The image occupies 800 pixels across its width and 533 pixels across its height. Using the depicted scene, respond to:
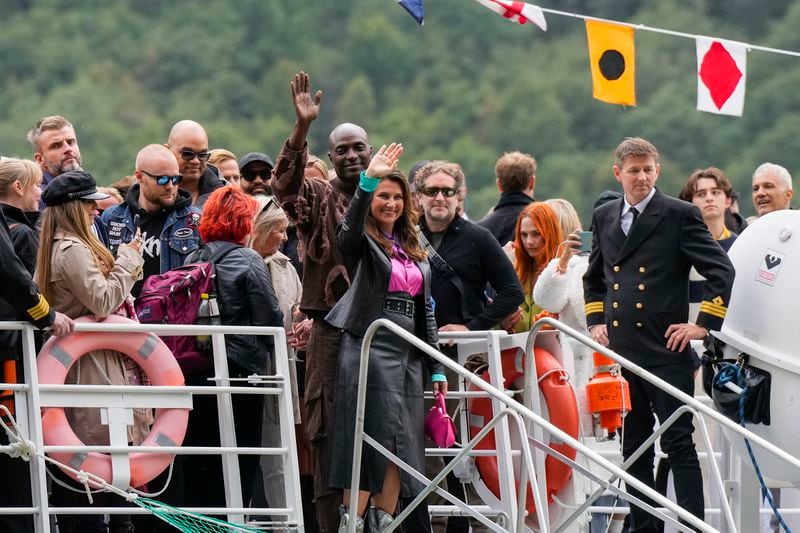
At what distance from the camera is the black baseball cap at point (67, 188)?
6.69 meters

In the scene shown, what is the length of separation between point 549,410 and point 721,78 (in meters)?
3.51

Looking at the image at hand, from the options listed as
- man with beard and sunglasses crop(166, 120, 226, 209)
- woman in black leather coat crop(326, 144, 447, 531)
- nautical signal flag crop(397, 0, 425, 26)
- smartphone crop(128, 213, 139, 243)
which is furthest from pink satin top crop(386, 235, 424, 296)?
nautical signal flag crop(397, 0, 425, 26)

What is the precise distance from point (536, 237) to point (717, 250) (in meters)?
1.37

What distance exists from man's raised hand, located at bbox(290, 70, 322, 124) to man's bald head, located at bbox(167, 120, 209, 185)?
4.53ft

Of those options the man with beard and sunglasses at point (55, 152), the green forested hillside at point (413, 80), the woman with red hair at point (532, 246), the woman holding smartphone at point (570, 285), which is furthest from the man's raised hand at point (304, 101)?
the green forested hillside at point (413, 80)

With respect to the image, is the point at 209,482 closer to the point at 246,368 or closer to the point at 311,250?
the point at 246,368

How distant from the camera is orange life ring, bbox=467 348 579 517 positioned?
7.82m

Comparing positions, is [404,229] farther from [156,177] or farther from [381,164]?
[156,177]

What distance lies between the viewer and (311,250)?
7336mm

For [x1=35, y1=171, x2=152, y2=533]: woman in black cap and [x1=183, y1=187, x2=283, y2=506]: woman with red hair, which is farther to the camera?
[x1=183, y1=187, x2=283, y2=506]: woman with red hair

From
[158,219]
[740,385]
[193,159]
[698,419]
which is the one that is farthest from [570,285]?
[158,219]

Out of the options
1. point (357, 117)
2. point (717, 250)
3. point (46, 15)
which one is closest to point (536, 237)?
point (717, 250)

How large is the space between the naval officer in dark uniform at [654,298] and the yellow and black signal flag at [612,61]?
2.12m

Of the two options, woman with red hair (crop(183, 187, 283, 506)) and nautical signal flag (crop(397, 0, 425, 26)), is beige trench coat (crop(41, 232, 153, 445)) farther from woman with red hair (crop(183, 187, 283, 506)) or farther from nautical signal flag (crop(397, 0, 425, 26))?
nautical signal flag (crop(397, 0, 425, 26))
